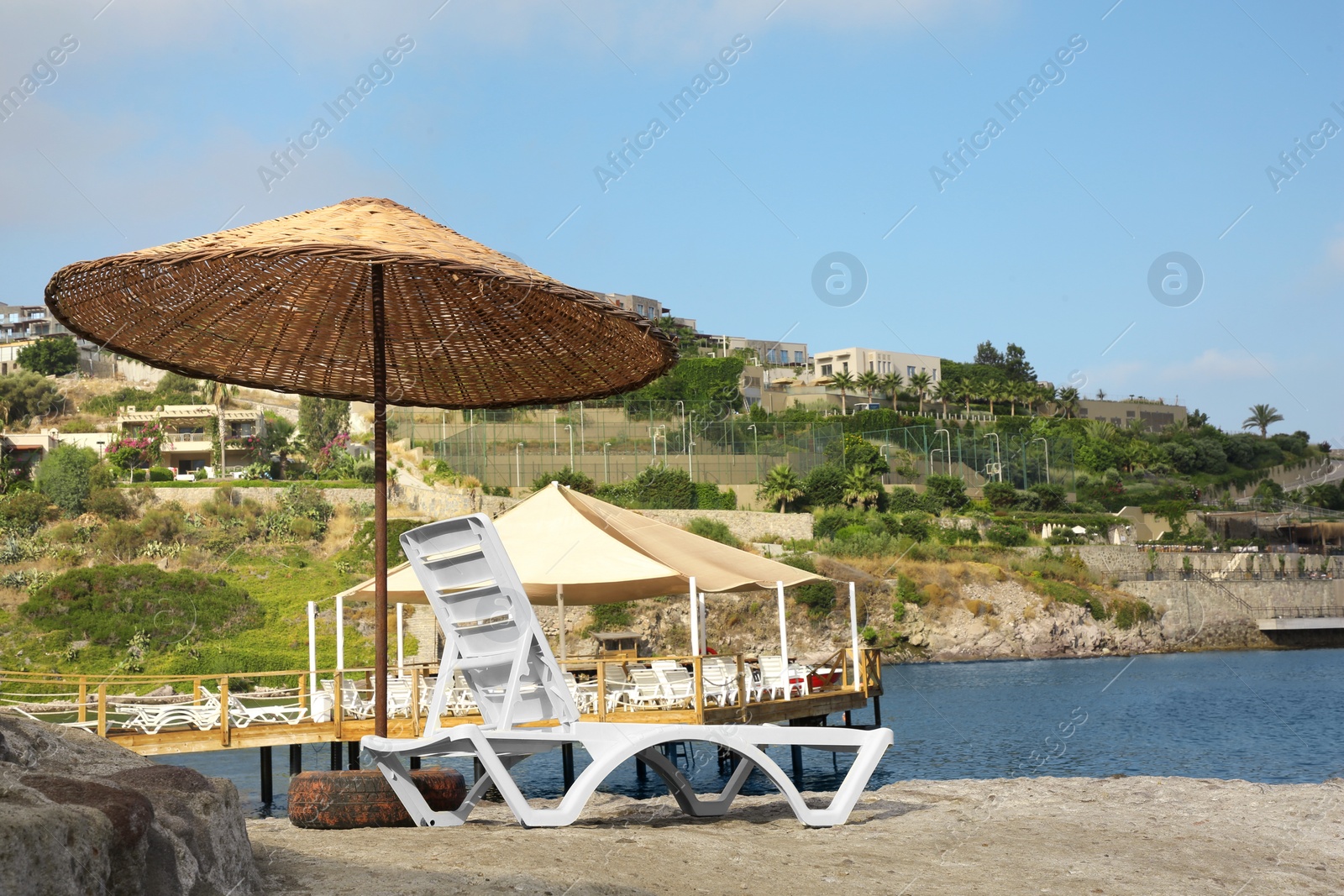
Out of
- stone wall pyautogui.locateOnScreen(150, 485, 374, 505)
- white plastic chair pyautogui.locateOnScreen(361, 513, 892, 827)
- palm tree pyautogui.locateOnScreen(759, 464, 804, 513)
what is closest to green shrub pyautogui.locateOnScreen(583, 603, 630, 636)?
stone wall pyautogui.locateOnScreen(150, 485, 374, 505)

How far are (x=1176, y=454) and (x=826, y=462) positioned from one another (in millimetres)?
54561

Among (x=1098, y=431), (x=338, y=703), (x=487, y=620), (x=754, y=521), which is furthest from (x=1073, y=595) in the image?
(x=1098, y=431)

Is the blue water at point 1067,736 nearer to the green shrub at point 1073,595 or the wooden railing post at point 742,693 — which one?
the wooden railing post at point 742,693

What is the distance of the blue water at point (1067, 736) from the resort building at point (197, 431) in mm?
40104

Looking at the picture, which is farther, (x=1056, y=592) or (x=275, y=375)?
(x=1056, y=592)

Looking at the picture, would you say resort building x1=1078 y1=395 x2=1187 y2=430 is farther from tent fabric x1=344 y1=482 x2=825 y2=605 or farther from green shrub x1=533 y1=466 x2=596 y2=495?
tent fabric x1=344 y1=482 x2=825 y2=605

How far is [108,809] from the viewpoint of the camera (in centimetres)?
366

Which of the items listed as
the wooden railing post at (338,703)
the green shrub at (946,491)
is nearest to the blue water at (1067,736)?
the wooden railing post at (338,703)

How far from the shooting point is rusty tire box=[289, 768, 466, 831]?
22.2 ft

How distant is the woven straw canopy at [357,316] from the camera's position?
627 centimetres

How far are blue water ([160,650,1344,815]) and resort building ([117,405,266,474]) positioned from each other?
1579 inches

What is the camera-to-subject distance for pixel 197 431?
67.8 metres

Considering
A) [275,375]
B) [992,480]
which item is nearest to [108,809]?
[275,375]

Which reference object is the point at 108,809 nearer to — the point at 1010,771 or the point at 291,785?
the point at 291,785
